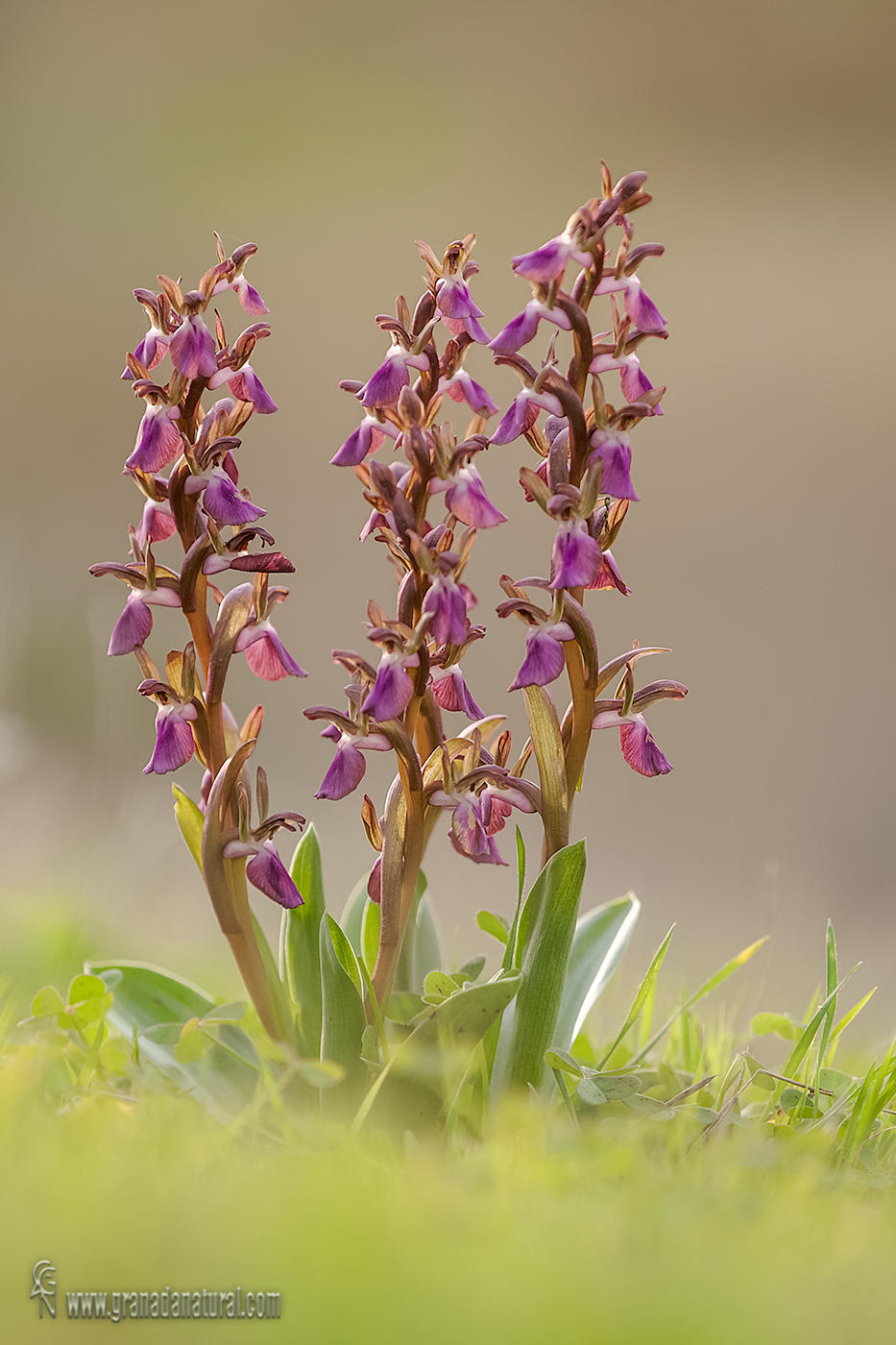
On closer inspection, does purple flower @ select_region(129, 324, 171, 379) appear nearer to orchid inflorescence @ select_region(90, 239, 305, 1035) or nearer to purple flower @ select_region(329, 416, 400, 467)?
orchid inflorescence @ select_region(90, 239, 305, 1035)

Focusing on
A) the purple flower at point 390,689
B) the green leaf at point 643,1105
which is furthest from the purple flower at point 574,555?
the green leaf at point 643,1105

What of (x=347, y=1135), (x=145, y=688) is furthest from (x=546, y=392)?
(x=347, y=1135)

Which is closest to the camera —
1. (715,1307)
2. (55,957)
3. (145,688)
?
(715,1307)

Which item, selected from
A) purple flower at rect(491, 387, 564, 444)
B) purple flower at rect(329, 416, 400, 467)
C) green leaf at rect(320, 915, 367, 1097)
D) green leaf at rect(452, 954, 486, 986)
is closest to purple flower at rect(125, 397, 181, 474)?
purple flower at rect(329, 416, 400, 467)

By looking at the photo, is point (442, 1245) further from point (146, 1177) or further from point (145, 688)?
point (145, 688)

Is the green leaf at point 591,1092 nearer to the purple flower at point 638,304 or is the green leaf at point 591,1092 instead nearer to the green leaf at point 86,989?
the green leaf at point 86,989
